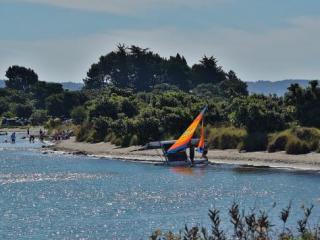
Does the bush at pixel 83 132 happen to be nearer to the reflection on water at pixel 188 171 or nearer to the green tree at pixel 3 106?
the reflection on water at pixel 188 171

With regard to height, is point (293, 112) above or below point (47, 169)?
above

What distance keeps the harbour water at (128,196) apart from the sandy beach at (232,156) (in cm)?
239

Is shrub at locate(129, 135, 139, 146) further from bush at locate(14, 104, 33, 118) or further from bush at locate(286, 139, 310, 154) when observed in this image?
bush at locate(14, 104, 33, 118)

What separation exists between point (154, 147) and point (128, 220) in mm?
42024

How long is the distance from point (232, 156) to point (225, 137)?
516cm

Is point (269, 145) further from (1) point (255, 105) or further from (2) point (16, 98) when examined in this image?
(2) point (16, 98)

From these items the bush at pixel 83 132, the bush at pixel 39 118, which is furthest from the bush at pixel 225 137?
the bush at pixel 39 118

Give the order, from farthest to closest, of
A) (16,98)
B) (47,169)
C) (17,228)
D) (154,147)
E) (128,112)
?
(16,98)
(128,112)
(154,147)
(47,169)
(17,228)

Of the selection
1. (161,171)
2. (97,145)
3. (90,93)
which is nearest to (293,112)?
(161,171)

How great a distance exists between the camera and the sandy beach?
60316 millimetres

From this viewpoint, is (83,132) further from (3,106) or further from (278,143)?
(3,106)

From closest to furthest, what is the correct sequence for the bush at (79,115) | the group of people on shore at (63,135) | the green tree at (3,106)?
the group of people on shore at (63,135), the bush at (79,115), the green tree at (3,106)

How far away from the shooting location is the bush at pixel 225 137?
234ft

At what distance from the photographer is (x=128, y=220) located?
122ft
